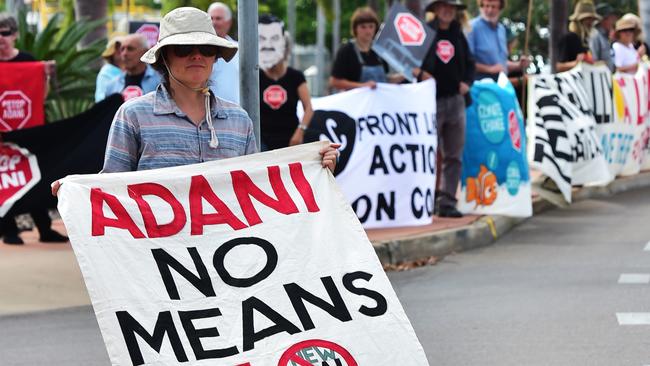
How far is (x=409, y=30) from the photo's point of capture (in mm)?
11742

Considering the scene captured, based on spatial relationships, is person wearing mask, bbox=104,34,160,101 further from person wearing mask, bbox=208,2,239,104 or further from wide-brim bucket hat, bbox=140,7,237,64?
wide-brim bucket hat, bbox=140,7,237,64

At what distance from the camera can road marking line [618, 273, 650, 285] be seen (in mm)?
9258

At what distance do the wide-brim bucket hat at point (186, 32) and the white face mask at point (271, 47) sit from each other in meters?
4.87

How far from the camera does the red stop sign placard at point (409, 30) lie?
38.3ft

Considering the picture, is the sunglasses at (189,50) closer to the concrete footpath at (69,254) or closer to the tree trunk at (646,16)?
the concrete footpath at (69,254)

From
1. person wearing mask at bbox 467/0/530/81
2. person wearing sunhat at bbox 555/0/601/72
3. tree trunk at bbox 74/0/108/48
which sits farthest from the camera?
tree trunk at bbox 74/0/108/48

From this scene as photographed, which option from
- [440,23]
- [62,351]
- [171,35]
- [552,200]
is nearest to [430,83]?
[440,23]

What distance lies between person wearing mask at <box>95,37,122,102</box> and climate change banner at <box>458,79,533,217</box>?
3.10 m

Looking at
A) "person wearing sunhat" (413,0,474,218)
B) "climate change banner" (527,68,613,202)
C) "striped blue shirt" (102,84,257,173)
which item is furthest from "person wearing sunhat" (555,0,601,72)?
"striped blue shirt" (102,84,257,173)

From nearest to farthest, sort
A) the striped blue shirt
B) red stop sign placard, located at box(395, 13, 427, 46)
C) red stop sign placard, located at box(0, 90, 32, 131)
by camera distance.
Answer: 1. the striped blue shirt
2. red stop sign placard, located at box(0, 90, 32, 131)
3. red stop sign placard, located at box(395, 13, 427, 46)

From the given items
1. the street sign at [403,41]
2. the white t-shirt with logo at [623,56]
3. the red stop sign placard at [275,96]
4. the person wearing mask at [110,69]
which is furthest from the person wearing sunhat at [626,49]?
the red stop sign placard at [275,96]

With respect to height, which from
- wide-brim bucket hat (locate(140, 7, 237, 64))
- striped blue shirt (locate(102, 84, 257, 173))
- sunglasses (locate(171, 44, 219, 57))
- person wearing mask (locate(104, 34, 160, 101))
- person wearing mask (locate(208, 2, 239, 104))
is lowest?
person wearing mask (locate(104, 34, 160, 101))

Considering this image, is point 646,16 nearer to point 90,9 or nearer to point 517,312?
point 90,9

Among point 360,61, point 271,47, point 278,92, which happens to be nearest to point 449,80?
point 360,61
